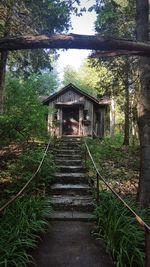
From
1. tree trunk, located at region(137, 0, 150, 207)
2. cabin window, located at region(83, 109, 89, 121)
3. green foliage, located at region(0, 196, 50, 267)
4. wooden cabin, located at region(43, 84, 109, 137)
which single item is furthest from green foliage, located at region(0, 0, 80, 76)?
cabin window, located at region(83, 109, 89, 121)

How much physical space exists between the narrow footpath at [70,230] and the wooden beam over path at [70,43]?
3248 mm

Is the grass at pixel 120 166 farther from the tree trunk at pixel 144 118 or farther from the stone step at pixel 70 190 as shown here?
the tree trunk at pixel 144 118

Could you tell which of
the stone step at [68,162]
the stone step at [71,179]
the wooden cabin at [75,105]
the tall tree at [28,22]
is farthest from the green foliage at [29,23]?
the wooden cabin at [75,105]

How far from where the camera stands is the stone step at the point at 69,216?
6902 mm

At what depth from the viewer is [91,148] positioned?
15000 mm

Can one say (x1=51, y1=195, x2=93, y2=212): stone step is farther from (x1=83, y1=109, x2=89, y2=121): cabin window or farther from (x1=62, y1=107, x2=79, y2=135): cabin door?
(x1=62, y1=107, x2=79, y2=135): cabin door

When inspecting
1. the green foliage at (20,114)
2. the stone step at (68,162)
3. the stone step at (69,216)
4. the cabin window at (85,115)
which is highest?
the cabin window at (85,115)

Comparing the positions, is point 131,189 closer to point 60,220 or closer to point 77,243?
point 60,220

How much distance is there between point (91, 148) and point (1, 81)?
18.0 ft

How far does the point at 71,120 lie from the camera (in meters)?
27.3

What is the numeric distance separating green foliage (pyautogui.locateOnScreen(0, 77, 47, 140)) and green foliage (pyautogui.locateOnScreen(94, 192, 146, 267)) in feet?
17.1

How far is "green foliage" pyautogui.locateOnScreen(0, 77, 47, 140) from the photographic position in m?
10.7

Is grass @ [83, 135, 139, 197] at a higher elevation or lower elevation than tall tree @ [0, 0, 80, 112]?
lower

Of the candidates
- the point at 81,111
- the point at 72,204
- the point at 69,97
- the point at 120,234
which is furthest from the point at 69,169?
the point at 69,97
